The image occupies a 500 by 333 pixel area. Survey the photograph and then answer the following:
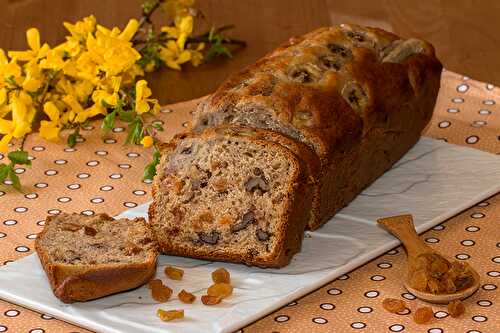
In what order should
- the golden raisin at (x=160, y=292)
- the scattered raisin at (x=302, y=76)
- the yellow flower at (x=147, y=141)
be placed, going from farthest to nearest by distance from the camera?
the yellow flower at (x=147, y=141), the scattered raisin at (x=302, y=76), the golden raisin at (x=160, y=292)

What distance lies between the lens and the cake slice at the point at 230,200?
10.4 feet

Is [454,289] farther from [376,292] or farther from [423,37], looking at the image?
[423,37]

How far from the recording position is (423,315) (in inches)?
117

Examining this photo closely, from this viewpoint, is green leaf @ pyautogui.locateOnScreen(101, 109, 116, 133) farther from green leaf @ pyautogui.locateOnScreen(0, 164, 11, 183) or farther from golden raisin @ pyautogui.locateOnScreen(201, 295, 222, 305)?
golden raisin @ pyautogui.locateOnScreen(201, 295, 222, 305)

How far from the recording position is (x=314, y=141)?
3.31 metres

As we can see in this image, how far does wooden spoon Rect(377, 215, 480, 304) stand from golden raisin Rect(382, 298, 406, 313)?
58mm

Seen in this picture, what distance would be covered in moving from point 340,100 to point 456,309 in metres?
0.78

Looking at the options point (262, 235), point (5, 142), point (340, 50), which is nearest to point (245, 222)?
point (262, 235)

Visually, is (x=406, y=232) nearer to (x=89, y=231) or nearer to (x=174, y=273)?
(x=174, y=273)

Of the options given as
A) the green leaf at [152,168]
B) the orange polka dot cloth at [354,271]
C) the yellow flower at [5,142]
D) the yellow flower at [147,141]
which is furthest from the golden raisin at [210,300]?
the yellow flower at [5,142]

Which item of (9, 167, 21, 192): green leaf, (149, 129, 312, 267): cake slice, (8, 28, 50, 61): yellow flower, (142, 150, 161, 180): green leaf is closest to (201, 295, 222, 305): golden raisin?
(149, 129, 312, 267): cake slice

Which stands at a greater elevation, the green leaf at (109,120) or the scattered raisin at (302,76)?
the scattered raisin at (302,76)

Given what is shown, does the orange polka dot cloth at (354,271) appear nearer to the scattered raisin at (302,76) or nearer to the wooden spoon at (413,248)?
the wooden spoon at (413,248)

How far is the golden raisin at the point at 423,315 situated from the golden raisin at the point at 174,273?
0.65 m
